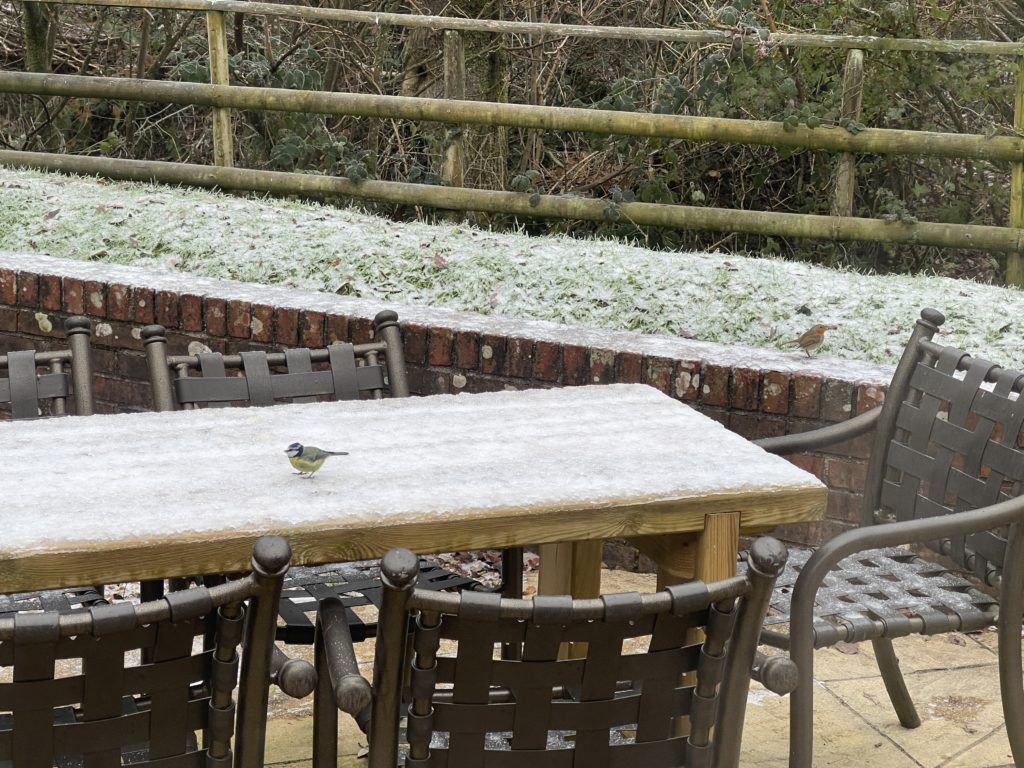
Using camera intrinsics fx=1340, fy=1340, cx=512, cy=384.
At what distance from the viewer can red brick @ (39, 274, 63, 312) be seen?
4.64 metres

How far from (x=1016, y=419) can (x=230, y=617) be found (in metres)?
1.80

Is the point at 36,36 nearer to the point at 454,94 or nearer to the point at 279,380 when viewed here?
the point at 454,94

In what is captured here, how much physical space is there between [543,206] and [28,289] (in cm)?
226

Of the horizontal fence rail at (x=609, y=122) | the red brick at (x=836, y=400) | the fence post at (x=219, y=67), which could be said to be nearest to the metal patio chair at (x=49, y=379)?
the red brick at (x=836, y=400)

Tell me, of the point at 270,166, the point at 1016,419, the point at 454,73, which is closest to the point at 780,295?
the point at 1016,419

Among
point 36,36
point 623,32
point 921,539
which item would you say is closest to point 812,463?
point 921,539

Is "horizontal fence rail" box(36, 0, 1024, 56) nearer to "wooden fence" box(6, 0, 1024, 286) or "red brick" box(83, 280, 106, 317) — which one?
"wooden fence" box(6, 0, 1024, 286)

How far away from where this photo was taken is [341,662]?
209cm

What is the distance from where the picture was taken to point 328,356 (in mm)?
3217

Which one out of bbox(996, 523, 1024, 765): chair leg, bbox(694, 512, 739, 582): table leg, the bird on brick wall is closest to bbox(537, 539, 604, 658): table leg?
bbox(694, 512, 739, 582): table leg

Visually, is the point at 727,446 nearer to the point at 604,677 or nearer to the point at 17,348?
the point at 604,677

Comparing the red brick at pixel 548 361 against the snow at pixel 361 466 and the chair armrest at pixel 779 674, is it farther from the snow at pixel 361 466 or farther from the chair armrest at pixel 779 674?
the chair armrest at pixel 779 674

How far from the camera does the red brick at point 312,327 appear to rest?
4.20 m

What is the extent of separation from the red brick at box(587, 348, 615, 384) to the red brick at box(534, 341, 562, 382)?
0.31 ft
